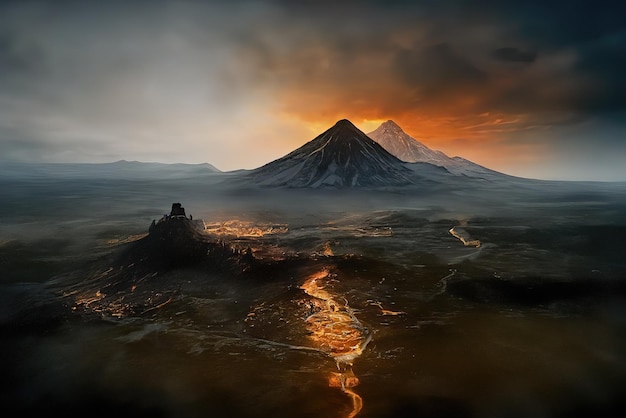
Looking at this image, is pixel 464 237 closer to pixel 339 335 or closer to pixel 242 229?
pixel 242 229

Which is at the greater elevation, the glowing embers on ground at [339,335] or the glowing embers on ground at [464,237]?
the glowing embers on ground at [464,237]

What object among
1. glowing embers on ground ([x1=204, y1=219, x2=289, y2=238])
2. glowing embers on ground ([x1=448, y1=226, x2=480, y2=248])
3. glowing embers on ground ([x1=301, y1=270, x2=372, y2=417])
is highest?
glowing embers on ground ([x1=204, y1=219, x2=289, y2=238])

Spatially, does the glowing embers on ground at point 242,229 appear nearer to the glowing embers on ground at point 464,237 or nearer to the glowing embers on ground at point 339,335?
the glowing embers on ground at point 464,237

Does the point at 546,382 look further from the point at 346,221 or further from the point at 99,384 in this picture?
the point at 346,221

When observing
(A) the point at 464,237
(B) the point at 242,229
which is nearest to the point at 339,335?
(A) the point at 464,237

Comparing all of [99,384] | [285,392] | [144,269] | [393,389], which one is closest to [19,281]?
[144,269]

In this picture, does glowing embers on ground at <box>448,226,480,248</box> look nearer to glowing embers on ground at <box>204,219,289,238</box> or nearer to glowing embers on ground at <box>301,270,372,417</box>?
glowing embers on ground at <box>204,219,289,238</box>

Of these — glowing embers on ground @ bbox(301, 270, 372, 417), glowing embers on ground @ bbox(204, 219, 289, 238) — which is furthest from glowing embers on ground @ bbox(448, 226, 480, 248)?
glowing embers on ground @ bbox(301, 270, 372, 417)

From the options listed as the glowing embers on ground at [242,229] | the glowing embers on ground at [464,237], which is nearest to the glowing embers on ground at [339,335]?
the glowing embers on ground at [242,229]
